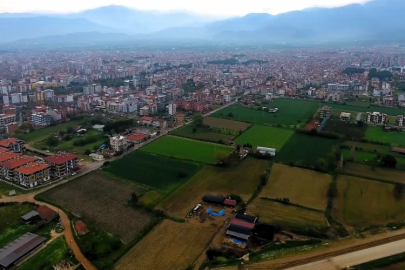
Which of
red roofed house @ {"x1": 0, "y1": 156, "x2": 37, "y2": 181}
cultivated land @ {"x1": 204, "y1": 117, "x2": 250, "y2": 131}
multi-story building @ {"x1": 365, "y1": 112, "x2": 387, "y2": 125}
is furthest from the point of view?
multi-story building @ {"x1": 365, "y1": 112, "x2": 387, "y2": 125}

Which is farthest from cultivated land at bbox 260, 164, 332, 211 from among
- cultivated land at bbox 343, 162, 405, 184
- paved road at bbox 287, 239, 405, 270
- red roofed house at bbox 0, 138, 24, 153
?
red roofed house at bbox 0, 138, 24, 153

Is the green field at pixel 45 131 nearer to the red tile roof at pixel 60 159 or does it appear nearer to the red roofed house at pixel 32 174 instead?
the red tile roof at pixel 60 159

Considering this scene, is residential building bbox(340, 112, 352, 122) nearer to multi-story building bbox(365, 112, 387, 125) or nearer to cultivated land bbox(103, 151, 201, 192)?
multi-story building bbox(365, 112, 387, 125)

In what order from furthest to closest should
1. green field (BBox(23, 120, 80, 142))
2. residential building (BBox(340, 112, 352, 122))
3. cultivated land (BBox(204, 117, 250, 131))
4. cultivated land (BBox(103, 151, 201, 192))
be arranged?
1. residential building (BBox(340, 112, 352, 122))
2. cultivated land (BBox(204, 117, 250, 131))
3. green field (BBox(23, 120, 80, 142))
4. cultivated land (BBox(103, 151, 201, 192))

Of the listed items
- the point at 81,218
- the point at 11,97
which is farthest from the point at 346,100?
the point at 11,97

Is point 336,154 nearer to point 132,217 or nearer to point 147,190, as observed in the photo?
point 147,190

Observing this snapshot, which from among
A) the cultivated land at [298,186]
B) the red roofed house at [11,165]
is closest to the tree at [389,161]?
the cultivated land at [298,186]
